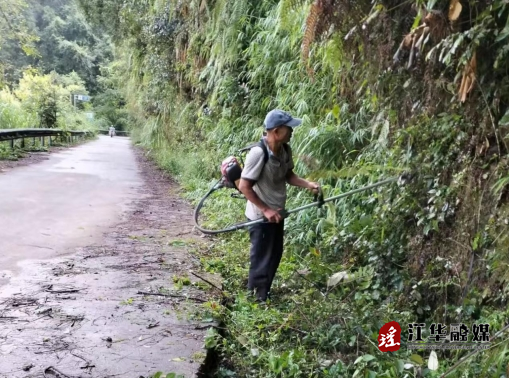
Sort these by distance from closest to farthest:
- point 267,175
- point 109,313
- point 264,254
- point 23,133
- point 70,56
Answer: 1. point 109,313
2. point 267,175
3. point 264,254
4. point 23,133
5. point 70,56

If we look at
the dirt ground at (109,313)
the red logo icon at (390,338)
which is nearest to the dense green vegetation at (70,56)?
the dirt ground at (109,313)

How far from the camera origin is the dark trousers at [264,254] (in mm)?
4348

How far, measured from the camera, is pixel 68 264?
4945mm

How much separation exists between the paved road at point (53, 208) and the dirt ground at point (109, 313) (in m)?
0.35

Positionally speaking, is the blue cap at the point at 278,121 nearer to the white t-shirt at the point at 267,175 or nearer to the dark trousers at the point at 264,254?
the white t-shirt at the point at 267,175

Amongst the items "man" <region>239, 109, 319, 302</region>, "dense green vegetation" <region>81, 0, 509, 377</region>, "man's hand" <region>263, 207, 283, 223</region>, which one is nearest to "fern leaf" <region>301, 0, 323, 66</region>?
"dense green vegetation" <region>81, 0, 509, 377</region>

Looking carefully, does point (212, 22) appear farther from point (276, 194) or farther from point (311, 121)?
point (276, 194)

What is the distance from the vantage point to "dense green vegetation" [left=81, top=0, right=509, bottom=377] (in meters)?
2.93

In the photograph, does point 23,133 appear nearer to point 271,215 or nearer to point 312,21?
point 271,215

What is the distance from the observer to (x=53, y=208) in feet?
25.5

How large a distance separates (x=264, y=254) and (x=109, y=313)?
4.41ft

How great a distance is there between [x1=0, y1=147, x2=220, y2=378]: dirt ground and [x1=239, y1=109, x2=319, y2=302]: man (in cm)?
50

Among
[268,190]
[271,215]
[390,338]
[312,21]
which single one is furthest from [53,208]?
[390,338]

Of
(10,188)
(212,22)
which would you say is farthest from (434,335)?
(10,188)
